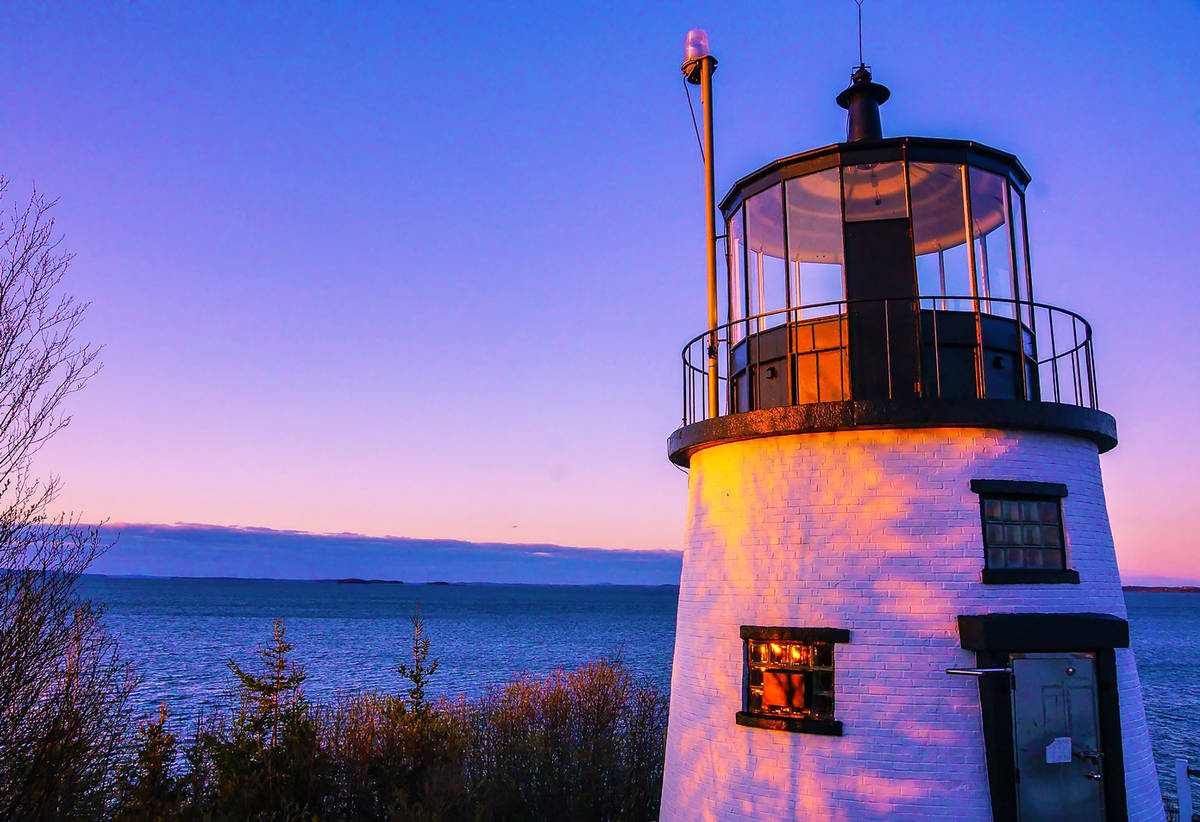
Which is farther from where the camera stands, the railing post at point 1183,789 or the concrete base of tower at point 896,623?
the railing post at point 1183,789

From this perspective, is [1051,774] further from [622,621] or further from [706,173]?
[622,621]

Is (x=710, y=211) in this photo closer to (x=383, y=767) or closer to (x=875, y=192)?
(x=875, y=192)

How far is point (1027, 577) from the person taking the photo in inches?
284

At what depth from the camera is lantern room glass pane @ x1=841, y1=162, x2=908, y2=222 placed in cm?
845

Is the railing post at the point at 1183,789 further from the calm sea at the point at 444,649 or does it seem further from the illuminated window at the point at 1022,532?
the calm sea at the point at 444,649

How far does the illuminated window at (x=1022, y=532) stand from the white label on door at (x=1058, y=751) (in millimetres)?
1343

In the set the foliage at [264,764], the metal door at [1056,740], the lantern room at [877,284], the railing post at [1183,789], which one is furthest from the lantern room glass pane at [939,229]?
the foliage at [264,764]

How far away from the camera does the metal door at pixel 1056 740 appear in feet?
22.8

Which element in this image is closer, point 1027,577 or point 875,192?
point 1027,577

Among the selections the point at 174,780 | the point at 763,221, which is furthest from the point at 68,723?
the point at 763,221

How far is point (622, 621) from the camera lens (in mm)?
111062

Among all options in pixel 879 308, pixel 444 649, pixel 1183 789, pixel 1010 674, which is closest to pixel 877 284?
pixel 879 308

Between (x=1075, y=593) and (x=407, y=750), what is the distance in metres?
11.4

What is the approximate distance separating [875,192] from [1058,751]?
5.58 m
